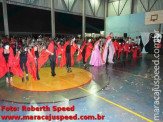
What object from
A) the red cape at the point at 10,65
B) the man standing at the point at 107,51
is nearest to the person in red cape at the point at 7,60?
the red cape at the point at 10,65

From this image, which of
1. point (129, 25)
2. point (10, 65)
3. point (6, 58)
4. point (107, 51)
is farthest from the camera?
point (129, 25)

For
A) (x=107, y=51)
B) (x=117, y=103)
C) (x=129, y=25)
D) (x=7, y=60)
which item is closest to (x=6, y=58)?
(x=7, y=60)

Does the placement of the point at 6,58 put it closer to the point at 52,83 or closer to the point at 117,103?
the point at 52,83

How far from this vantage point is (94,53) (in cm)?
891

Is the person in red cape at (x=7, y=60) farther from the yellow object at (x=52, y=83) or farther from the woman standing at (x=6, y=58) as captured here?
the yellow object at (x=52, y=83)

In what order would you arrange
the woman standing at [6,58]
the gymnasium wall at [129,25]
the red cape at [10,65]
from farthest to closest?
the gymnasium wall at [129,25]
the red cape at [10,65]
the woman standing at [6,58]

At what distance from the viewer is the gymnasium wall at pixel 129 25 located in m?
19.6

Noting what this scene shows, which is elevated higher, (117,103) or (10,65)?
(10,65)

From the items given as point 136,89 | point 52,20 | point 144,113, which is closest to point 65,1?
point 52,20

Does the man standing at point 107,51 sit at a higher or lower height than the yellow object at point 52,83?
higher

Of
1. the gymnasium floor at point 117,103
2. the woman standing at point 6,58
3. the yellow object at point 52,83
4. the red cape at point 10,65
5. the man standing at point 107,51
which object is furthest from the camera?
the man standing at point 107,51

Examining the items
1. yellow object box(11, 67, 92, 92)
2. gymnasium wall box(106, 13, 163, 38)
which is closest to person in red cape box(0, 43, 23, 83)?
yellow object box(11, 67, 92, 92)

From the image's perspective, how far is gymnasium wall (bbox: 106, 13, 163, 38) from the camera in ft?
64.2

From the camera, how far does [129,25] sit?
21.2 m
